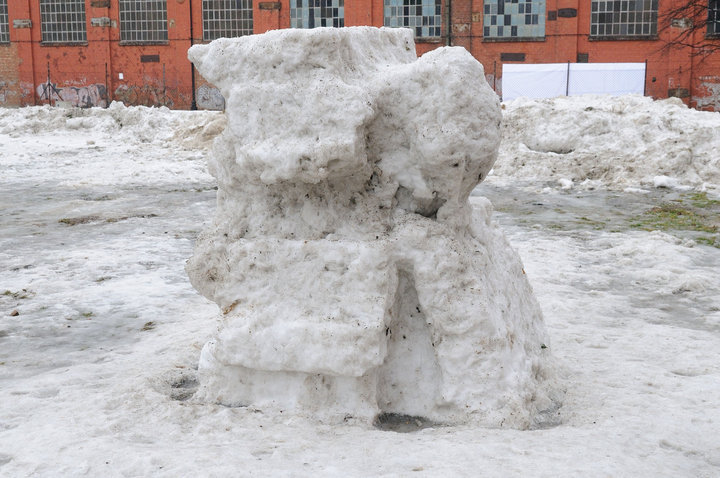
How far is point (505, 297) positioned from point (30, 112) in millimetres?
A: 19174

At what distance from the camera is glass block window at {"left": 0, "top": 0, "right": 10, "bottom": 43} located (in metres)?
26.7

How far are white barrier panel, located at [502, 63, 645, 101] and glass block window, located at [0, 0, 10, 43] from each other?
17709mm

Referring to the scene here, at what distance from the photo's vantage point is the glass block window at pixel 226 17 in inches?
1005

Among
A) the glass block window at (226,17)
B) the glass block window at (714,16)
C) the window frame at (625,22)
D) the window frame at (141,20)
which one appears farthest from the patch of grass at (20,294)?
the glass block window at (714,16)

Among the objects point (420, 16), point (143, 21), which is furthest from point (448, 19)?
point (143, 21)

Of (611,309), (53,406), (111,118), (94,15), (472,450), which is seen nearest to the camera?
(472,450)

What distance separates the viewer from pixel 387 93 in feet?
11.1

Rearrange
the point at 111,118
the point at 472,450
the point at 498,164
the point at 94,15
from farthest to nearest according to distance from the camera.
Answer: the point at 94,15, the point at 111,118, the point at 498,164, the point at 472,450

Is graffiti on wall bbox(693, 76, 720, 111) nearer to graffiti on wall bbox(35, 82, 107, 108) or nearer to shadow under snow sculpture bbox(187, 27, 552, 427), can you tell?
graffiti on wall bbox(35, 82, 107, 108)

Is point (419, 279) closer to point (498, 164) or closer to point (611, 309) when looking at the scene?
point (611, 309)

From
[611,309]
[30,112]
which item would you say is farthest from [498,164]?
[30,112]

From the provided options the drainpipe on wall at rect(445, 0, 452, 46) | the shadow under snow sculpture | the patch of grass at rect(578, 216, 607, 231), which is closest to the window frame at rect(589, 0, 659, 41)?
the drainpipe on wall at rect(445, 0, 452, 46)

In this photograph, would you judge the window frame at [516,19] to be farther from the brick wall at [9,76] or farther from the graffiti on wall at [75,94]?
the brick wall at [9,76]

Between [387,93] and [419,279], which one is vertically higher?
[387,93]
